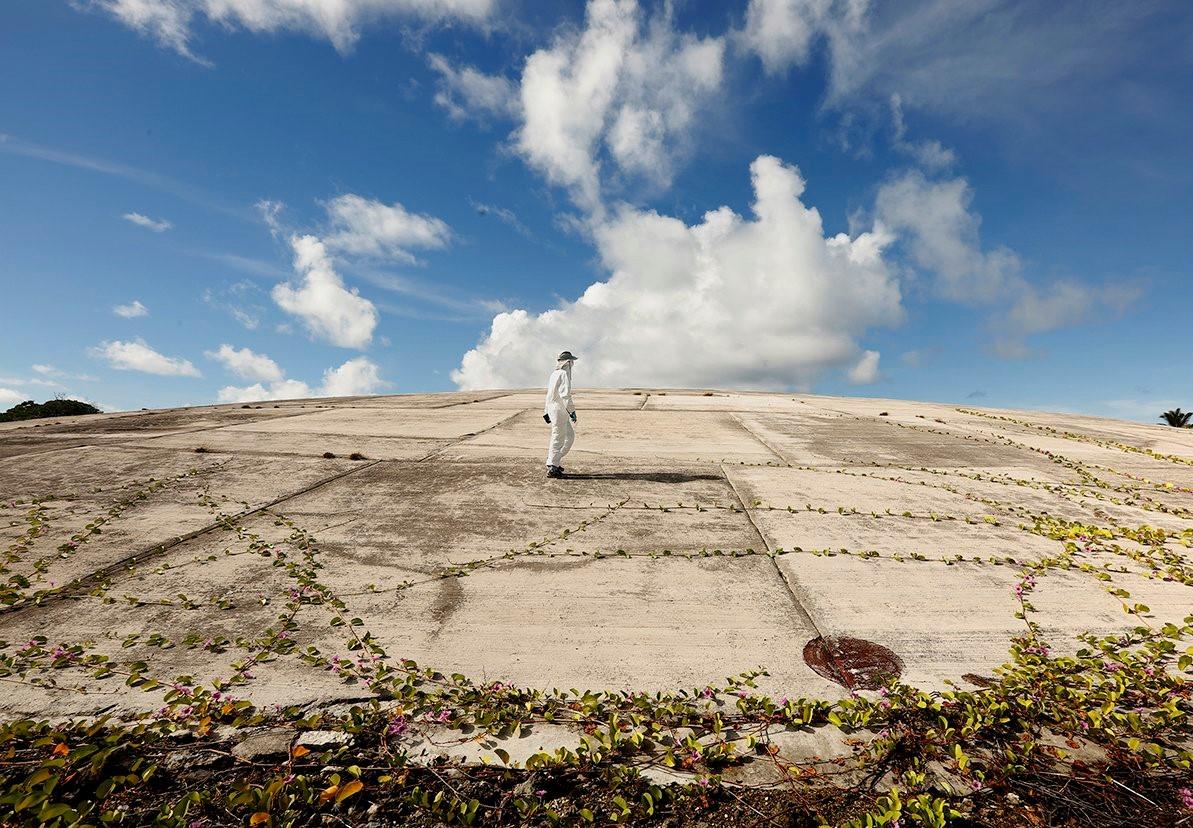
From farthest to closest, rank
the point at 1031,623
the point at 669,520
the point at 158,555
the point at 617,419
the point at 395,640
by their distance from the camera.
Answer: the point at 617,419, the point at 669,520, the point at 158,555, the point at 1031,623, the point at 395,640

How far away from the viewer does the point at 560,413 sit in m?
7.85

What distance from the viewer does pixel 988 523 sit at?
20.3ft

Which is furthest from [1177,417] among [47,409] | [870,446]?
[47,409]

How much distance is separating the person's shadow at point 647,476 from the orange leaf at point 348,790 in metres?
5.52

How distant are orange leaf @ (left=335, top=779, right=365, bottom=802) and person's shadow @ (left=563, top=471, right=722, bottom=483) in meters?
5.52

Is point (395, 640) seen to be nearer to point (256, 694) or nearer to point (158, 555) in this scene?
point (256, 694)

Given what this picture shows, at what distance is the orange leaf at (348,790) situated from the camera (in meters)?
2.43

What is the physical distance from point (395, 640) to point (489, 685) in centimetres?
89

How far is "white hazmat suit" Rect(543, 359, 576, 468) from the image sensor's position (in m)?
7.79

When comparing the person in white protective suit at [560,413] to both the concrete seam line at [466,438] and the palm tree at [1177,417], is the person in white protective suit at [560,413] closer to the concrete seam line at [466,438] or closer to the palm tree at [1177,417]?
the concrete seam line at [466,438]

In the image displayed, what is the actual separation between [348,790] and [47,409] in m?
21.9

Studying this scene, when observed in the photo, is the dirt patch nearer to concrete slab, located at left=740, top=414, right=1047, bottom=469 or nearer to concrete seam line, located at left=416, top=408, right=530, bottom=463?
concrete slab, located at left=740, top=414, right=1047, bottom=469

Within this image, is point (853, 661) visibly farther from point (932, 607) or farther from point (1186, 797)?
point (1186, 797)

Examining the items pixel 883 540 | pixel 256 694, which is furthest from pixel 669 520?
pixel 256 694
